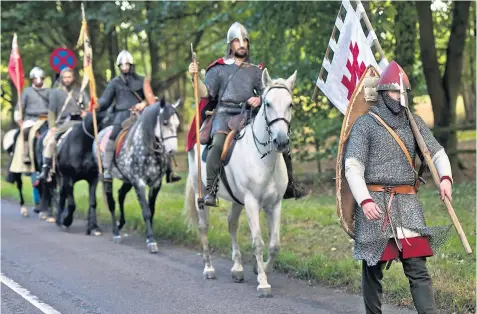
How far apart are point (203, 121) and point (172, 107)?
1826 millimetres

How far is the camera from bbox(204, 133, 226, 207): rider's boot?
8820 mm

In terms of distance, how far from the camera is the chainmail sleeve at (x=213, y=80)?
9.10 meters

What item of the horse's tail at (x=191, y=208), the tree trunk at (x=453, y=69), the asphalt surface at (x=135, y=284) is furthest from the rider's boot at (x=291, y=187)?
the tree trunk at (x=453, y=69)

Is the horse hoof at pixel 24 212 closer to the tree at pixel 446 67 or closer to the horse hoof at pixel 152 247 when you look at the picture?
the horse hoof at pixel 152 247

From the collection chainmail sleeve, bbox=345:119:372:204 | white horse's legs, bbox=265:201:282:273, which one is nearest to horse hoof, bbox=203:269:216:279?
white horse's legs, bbox=265:201:282:273

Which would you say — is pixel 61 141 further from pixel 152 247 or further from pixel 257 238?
pixel 257 238

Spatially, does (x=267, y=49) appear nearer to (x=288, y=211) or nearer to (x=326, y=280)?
(x=288, y=211)

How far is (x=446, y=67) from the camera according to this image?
57.9ft

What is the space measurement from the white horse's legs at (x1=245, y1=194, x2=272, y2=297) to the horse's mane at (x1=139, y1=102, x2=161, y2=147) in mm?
3498

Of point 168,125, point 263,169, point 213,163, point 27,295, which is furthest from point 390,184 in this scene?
point 168,125

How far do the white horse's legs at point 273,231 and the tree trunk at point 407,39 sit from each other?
349 inches

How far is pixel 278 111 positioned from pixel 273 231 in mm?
1511

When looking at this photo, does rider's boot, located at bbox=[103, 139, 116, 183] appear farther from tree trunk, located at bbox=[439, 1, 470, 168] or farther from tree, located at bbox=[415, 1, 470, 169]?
tree trunk, located at bbox=[439, 1, 470, 168]

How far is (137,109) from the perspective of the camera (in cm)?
1260
